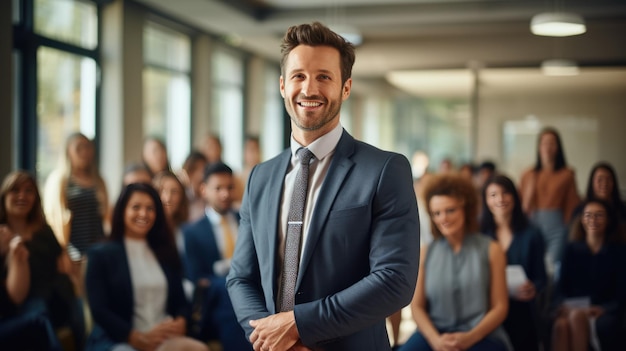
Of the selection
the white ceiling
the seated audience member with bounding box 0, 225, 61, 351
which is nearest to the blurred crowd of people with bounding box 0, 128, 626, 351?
the seated audience member with bounding box 0, 225, 61, 351

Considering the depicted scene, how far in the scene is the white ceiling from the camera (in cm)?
900

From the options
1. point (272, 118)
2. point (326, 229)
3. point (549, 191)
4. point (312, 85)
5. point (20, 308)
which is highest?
point (272, 118)

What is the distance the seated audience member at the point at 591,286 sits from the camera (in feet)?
14.0

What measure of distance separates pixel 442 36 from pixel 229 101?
354 centimetres

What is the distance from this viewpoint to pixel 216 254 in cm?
456

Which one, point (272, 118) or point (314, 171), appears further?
point (272, 118)

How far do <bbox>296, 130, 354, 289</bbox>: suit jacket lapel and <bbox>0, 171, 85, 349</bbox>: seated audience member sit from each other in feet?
8.52

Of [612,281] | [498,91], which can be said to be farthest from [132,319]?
[498,91]

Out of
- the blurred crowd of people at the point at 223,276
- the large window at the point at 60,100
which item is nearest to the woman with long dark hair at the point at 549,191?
the blurred crowd of people at the point at 223,276

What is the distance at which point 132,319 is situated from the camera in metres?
3.65

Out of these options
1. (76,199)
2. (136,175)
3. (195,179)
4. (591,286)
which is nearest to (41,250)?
(136,175)

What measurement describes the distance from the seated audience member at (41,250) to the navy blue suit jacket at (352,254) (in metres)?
2.45

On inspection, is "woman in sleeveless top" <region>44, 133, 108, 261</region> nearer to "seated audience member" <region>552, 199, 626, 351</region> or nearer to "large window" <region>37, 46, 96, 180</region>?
"large window" <region>37, 46, 96, 180</region>

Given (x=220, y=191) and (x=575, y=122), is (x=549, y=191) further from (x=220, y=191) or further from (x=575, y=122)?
(x=575, y=122)
